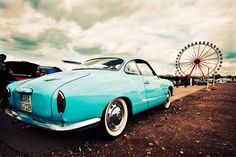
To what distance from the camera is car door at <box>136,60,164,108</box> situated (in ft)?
12.3

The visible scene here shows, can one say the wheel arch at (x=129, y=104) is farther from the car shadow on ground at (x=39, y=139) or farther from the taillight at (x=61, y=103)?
the taillight at (x=61, y=103)

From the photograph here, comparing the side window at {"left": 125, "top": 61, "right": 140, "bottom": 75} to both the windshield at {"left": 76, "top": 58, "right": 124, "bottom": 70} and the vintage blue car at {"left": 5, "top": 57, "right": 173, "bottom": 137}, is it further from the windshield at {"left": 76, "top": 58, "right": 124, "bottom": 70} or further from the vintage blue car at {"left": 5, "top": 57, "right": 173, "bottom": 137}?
the windshield at {"left": 76, "top": 58, "right": 124, "bottom": 70}

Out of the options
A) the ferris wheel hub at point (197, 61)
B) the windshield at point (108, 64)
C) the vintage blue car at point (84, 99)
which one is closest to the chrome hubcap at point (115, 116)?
the vintage blue car at point (84, 99)

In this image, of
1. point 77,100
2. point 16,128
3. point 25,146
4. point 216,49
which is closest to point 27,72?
point 16,128

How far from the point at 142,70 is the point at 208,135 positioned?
1.85m

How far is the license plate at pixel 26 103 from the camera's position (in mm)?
2445

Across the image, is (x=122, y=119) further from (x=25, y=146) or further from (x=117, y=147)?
(x=25, y=146)

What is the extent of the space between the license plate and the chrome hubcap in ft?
3.83

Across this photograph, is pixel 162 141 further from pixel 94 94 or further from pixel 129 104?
pixel 94 94

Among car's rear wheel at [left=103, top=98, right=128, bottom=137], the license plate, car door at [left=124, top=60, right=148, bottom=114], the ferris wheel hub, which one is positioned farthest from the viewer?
the ferris wheel hub

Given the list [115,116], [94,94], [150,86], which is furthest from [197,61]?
[94,94]

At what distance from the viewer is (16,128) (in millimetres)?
3363

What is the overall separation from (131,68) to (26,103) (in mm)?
2020

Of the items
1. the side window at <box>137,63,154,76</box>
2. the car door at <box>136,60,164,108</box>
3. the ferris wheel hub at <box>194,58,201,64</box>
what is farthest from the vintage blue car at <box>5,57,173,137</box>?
the ferris wheel hub at <box>194,58,201,64</box>
